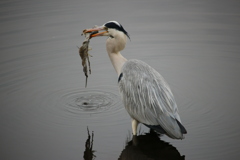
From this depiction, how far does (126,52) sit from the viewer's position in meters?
10.6

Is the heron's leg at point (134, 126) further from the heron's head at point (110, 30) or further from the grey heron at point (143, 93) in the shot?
the heron's head at point (110, 30)

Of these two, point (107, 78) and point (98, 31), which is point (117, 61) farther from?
point (107, 78)

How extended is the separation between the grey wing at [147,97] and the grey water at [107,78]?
477 mm

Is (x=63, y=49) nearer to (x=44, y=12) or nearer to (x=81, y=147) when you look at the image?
(x=44, y=12)

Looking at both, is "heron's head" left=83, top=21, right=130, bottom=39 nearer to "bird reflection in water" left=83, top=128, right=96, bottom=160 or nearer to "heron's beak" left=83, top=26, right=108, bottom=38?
"heron's beak" left=83, top=26, right=108, bottom=38

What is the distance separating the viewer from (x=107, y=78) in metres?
9.30

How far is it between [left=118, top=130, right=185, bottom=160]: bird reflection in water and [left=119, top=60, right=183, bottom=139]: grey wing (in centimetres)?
37

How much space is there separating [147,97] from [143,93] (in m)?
0.12

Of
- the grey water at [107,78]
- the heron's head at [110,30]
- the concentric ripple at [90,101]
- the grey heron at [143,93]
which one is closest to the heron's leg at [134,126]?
the grey heron at [143,93]

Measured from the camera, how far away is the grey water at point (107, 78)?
6875 mm

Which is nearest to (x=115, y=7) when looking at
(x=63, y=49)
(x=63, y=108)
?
(x=63, y=49)

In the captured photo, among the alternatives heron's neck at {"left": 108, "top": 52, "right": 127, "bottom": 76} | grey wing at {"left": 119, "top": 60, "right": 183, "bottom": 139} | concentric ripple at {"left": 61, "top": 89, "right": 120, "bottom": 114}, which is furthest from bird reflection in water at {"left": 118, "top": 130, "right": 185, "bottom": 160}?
heron's neck at {"left": 108, "top": 52, "right": 127, "bottom": 76}

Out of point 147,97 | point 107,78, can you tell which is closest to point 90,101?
point 107,78

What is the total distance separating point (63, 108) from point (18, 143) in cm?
133
